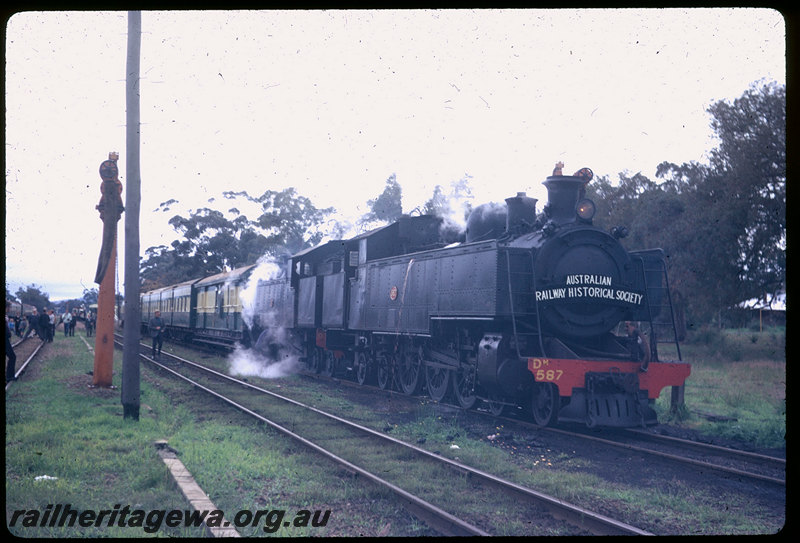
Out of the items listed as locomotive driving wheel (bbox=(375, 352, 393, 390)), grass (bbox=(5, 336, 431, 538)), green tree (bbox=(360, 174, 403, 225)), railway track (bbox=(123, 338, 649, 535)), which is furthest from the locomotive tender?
green tree (bbox=(360, 174, 403, 225))

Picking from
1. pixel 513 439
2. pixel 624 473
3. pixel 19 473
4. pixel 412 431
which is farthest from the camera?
pixel 412 431

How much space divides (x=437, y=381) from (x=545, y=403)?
316 cm

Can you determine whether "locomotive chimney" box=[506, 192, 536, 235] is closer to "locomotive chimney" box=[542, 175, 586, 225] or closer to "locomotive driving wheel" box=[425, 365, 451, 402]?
"locomotive chimney" box=[542, 175, 586, 225]

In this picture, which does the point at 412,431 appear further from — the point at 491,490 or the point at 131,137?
the point at 131,137

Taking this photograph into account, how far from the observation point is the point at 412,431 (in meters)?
10.0

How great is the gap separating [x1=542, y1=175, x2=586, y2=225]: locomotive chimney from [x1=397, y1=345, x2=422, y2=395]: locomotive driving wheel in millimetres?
4204

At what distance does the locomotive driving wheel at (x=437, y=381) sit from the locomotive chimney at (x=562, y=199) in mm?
3558

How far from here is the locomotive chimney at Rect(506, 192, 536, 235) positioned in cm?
1129

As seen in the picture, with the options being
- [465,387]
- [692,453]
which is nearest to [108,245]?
[465,387]

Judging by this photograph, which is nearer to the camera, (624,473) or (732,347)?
(624,473)

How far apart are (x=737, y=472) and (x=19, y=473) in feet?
24.4

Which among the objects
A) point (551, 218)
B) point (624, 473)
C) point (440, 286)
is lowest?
point (624, 473)

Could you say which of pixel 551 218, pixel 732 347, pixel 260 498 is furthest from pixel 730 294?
pixel 260 498

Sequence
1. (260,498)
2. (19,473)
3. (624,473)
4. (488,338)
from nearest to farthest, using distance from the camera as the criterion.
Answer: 1. (260,498)
2. (19,473)
3. (624,473)
4. (488,338)
